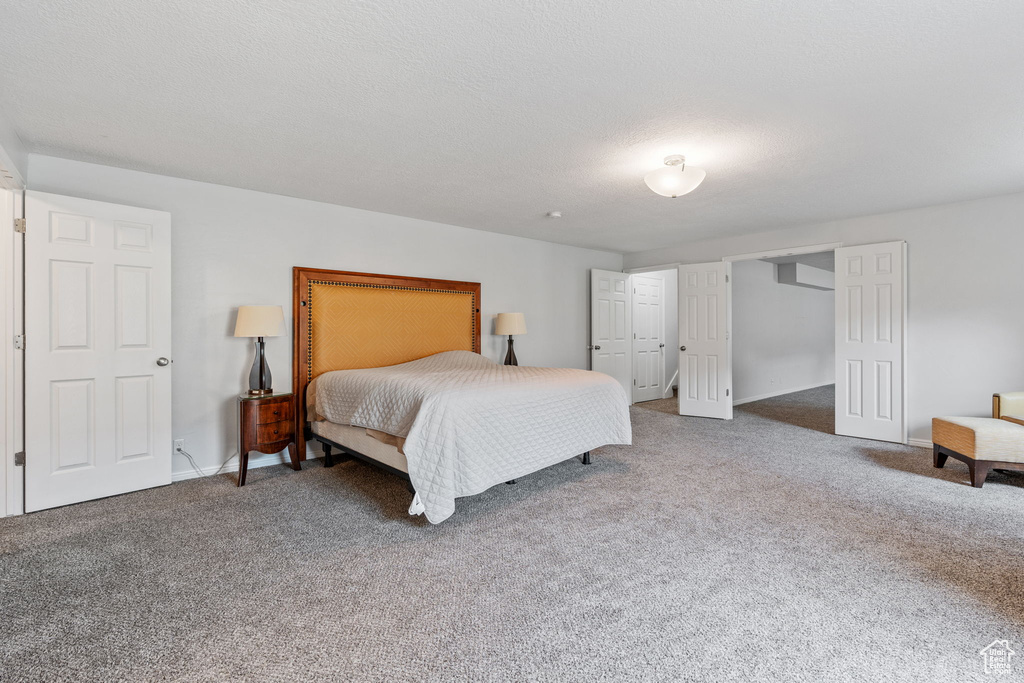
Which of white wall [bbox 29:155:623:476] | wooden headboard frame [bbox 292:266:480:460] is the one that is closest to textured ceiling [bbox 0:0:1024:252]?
white wall [bbox 29:155:623:476]

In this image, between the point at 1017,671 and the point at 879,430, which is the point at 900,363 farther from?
the point at 1017,671

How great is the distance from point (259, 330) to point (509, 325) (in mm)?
2553

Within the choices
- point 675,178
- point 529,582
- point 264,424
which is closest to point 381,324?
point 264,424

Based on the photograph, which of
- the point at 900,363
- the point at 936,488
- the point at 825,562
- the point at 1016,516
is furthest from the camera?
the point at 900,363

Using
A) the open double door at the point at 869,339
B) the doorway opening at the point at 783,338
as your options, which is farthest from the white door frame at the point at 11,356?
the doorway opening at the point at 783,338

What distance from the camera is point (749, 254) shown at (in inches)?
210

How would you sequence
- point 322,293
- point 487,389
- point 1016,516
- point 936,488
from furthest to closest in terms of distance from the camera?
point 322,293
point 936,488
point 487,389
point 1016,516

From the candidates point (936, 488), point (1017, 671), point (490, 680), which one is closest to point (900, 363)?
point (936, 488)

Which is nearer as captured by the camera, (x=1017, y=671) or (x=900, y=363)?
(x=1017, y=671)

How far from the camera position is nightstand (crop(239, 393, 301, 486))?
328cm

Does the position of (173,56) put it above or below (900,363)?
above

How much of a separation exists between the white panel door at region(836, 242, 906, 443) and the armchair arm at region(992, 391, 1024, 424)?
0.77 meters

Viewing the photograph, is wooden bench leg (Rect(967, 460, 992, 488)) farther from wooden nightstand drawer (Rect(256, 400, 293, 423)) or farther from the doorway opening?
wooden nightstand drawer (Rect(256, 400, 293, 423))

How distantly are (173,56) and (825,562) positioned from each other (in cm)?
364
